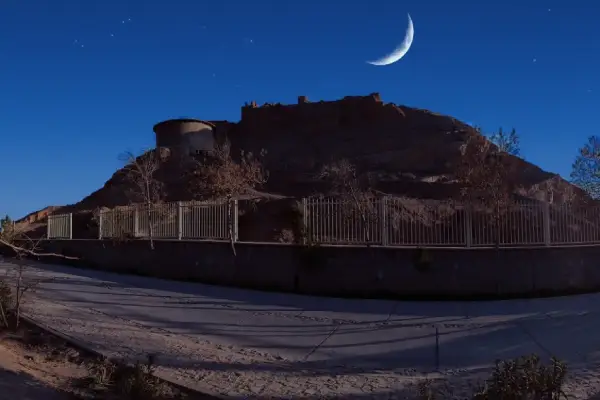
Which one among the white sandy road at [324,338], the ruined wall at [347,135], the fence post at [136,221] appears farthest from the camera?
the ruined wall at [347,135]

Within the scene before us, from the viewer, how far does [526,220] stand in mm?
9742

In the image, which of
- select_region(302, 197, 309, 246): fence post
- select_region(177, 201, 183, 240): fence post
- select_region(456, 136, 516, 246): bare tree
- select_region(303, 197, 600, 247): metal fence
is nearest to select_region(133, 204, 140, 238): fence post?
select_region(177, 201, 183, 240): fence post

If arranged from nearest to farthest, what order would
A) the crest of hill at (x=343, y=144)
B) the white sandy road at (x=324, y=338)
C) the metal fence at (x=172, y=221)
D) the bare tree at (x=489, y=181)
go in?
1. the white sandy road at (x=324, y=338)
2. the bare tree at (x=489, y=181)
3. the metal fence at (x=172, y=221)
4. the crest of hill at (x=343, y=144)

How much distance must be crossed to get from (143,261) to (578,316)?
12.2m

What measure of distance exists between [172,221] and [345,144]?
4290 centimetres

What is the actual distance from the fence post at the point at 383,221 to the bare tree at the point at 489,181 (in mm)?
1632

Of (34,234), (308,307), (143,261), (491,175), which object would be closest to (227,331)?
(308,307)

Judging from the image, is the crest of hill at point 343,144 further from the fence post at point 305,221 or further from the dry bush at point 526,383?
the dry bush at point 526,383

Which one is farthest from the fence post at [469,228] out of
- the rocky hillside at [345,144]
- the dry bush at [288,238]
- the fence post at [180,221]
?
the rocky hillside at [345,144]

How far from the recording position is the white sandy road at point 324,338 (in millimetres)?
5473

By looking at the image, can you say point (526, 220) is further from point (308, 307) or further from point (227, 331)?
point (227, 331)

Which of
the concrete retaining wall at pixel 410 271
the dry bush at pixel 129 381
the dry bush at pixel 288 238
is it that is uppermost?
the dry bush at pixel 288 238

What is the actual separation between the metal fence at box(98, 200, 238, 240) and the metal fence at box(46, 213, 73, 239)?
4.76 m

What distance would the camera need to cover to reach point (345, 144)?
5644 cm
